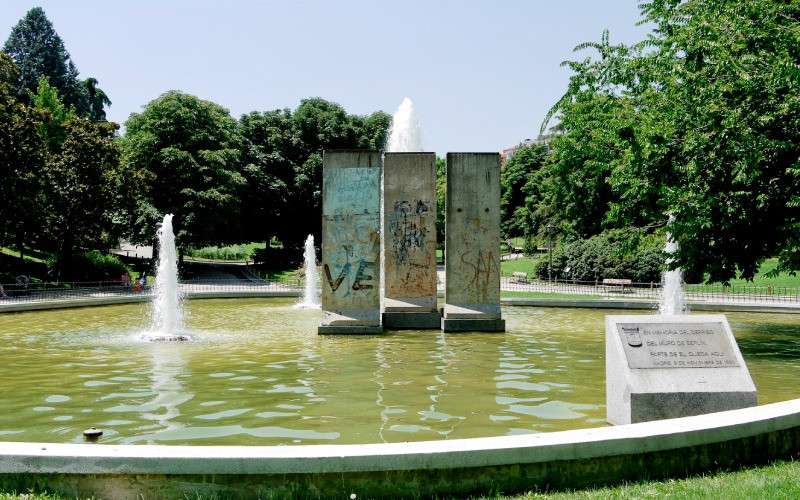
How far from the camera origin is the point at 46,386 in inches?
442

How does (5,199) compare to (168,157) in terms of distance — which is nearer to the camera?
(5,199)

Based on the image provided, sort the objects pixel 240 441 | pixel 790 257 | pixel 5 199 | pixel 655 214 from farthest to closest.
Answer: pixel 5 199, pixel 655 214, pixel 790 257, pixel 240 441

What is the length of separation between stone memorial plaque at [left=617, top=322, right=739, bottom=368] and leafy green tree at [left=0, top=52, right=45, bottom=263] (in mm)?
34023

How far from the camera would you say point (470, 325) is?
771 inches

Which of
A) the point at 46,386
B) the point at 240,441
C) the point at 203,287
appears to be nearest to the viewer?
the point at 240,441

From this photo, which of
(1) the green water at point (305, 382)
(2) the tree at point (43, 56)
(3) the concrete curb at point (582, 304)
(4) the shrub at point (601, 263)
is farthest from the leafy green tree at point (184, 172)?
(2) the tree at point (43, 56)

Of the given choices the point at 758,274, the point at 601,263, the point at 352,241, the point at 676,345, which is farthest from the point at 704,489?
the point at 601,263

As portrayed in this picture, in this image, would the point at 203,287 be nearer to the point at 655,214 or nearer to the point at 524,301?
the point at 524,301

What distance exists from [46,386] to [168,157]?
41573mm

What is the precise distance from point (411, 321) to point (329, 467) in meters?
14.8

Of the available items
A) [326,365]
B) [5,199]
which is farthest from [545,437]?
[5,199]

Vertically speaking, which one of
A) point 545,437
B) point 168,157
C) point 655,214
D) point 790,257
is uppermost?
point 168,157

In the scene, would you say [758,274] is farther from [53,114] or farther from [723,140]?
[53,114]

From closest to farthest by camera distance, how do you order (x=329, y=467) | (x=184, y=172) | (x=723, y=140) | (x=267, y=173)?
(x=329, y=467), (x=723, y=140), (x=184, y=172), (x=267, y=173)
